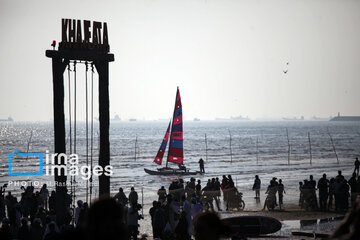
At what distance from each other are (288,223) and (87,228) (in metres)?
17.1

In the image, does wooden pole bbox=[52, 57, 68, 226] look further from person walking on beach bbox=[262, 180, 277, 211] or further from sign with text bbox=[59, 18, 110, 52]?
person walking on beach bbox=[262, 180, 277, 211]

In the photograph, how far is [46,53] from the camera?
1575 centimetres

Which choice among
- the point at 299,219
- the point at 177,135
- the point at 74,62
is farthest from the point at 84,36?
the point at 177,135

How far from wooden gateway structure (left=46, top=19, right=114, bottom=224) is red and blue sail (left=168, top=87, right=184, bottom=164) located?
34073 mm

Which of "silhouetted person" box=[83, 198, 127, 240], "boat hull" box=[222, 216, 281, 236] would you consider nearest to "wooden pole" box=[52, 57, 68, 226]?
"boat hull" box=[222, 216, 281, 236]

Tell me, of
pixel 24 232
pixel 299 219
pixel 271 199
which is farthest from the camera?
pixel 271 199

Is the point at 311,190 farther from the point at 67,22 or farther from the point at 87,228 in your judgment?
the point at 87,228

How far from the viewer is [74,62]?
16031 millimetres

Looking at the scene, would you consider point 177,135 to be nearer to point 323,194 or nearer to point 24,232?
point 323,194

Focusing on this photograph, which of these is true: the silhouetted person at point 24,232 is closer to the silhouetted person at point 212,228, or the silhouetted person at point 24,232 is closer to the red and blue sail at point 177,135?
the silhouetted person at point 212,228

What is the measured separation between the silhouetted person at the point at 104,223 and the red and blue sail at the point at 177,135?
47.3m

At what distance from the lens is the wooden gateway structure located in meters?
15.7

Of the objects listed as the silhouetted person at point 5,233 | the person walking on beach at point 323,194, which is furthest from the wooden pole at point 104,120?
the person walking on beach at point 323,194

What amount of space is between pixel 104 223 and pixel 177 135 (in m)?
48.5
